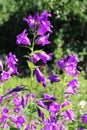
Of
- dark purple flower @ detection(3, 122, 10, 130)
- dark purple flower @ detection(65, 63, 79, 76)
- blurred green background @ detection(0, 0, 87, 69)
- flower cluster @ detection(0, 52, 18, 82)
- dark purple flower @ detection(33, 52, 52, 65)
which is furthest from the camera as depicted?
blurred green background @ detection(0, 0, 87, 69)

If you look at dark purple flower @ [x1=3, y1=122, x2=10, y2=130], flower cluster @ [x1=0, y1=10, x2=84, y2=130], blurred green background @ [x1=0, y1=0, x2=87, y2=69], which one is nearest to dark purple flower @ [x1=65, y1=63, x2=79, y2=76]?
flower cluster @ [x1=0, y1=10, x2=84, y2=130]

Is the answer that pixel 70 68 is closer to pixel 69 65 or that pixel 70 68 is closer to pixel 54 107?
pixel 69 65

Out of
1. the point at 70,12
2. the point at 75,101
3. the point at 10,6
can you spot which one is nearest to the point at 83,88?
the point at 75,101

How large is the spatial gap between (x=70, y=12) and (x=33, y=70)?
9.79 metres

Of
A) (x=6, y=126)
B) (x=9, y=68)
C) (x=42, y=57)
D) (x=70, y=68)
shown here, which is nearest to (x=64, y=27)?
(x=6, y=126)

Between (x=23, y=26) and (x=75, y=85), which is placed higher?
(x=75, y=85)

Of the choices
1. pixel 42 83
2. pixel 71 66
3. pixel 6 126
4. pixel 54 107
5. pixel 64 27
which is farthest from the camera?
pixel 64 27

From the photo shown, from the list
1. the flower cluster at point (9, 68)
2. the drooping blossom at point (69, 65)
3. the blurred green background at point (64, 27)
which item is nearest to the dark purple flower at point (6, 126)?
the flower cluster at point (9, 68)

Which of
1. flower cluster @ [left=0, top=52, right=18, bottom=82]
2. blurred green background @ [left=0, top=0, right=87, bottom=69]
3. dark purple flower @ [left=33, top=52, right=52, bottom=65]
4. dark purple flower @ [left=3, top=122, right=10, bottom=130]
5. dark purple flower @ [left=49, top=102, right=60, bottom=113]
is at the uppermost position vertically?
dark purple flower @ [left=33, top=52, right=52, bottom=65]

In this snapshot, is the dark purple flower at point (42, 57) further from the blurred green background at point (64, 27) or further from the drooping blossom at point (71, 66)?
the blurred green background at point (64, 27)

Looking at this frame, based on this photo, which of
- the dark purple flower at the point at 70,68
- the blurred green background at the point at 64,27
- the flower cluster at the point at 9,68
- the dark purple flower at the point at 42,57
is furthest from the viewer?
the blurred green background at the point at 64,27

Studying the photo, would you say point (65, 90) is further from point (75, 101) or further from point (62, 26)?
point (62, 26)

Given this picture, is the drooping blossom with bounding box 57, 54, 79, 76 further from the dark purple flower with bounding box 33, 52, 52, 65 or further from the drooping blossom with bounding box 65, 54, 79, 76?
the dark purple flower with bounding box 33, 52, 52, 65

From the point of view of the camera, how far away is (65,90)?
11.4 feet
